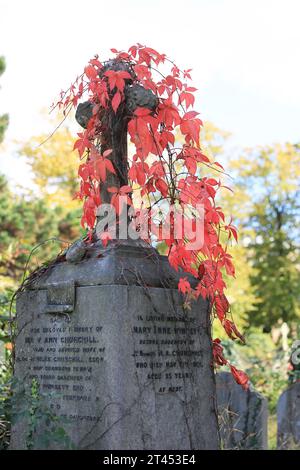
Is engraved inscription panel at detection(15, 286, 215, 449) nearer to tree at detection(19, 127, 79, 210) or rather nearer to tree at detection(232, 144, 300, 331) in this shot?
tree at detection(19, 127, 79, 210)

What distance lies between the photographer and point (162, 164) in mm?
4453

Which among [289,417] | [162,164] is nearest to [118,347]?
[162,164]

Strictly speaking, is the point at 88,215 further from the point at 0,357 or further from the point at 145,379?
the point at 0,357

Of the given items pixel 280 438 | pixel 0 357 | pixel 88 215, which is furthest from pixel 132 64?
pixel 280 438

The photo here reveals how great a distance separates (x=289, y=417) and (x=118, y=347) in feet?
15.9

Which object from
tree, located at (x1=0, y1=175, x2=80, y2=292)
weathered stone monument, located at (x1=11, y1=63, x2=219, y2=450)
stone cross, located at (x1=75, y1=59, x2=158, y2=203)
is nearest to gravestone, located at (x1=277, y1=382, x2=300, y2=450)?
weathered stone monument, located at (x1=11, y1=63, x2=219, y2=450)

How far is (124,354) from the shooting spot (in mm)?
4070

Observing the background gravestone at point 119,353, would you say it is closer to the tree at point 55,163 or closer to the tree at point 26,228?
the tree at point 26,228

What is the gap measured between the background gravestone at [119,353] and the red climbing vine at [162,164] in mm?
232

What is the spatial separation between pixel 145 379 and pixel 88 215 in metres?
1.25

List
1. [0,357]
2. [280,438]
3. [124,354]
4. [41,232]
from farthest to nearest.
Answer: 1. [41,232]
2. [280,438]
3. [0,357]
4. [124,354]

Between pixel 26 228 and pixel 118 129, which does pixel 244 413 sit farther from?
pixel 26 228

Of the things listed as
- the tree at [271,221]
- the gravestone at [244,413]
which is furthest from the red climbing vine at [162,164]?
the tree at [271,221]
